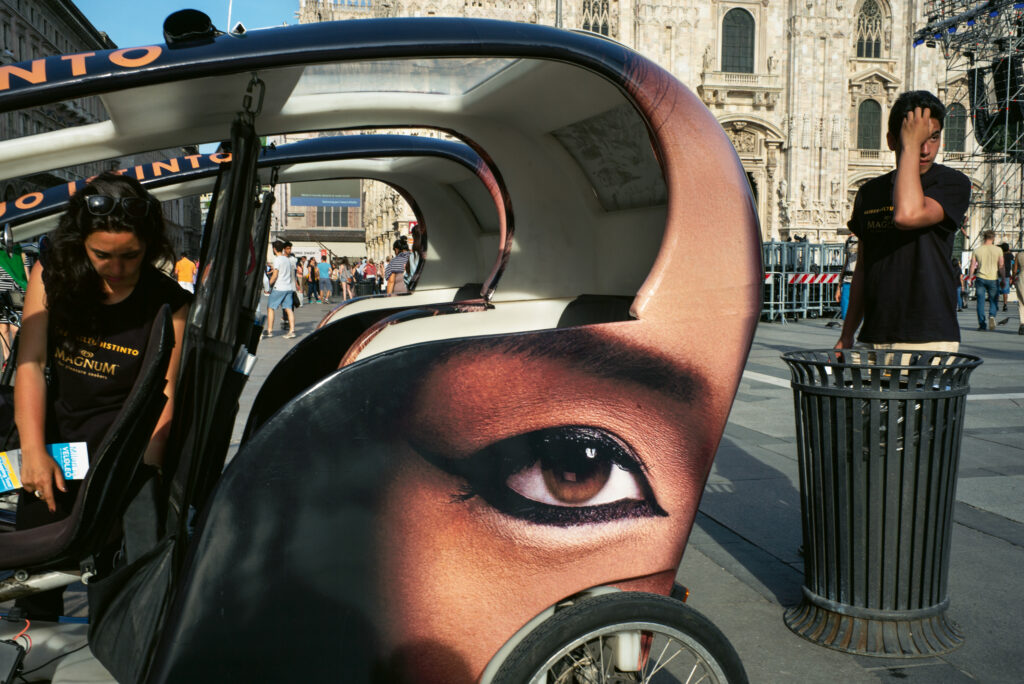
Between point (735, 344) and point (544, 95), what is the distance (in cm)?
100

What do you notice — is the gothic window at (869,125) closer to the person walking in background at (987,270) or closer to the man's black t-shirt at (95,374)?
the person walking in background at (987,270)

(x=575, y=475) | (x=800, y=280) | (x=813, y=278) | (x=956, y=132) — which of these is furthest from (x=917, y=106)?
(x=956, y=132)

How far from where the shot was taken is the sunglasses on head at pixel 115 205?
218 centimetres

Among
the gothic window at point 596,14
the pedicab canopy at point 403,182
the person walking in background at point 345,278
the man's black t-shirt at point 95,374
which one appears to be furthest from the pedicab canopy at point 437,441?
the gothic window at point 596,14

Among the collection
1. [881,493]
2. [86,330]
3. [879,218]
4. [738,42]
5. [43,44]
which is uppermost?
[43,44]

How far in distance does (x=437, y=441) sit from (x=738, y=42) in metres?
45.0

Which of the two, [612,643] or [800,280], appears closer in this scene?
[612,643]

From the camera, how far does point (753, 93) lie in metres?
42.1

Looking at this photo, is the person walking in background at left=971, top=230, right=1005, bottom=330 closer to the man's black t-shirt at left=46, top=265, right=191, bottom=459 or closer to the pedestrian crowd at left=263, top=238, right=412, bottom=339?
the pedestrian crowd at left=263, top=238, right=412, bottom=339

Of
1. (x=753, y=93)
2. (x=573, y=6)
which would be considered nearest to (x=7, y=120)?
(x=573, y=6)

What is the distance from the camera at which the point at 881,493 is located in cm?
281

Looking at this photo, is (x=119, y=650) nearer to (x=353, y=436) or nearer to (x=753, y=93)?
(x=353, y=436)

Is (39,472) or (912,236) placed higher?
(912,236)

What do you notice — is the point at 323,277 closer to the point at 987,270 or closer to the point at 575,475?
the point at 987,270
